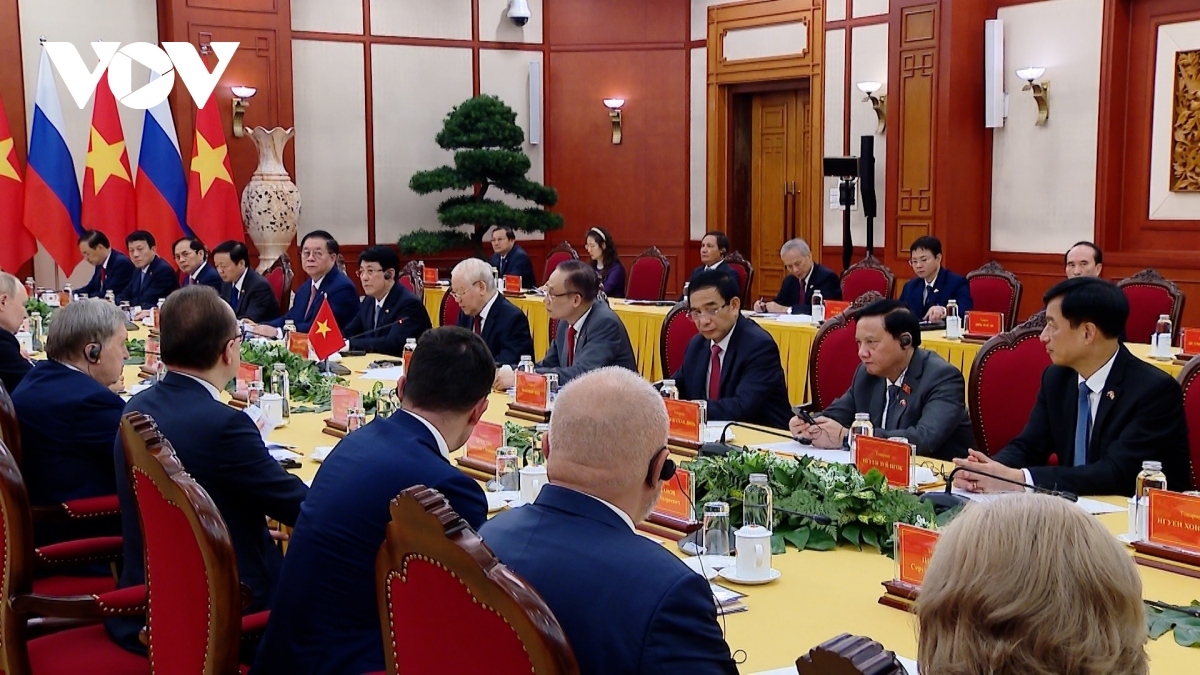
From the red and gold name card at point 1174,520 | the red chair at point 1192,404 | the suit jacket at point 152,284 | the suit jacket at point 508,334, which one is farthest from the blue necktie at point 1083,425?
the suit jacket at point 152,284

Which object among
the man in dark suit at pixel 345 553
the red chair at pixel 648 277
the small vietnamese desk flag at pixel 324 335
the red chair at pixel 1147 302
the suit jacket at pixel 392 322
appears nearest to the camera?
the man in dark suit at pixel 345 553

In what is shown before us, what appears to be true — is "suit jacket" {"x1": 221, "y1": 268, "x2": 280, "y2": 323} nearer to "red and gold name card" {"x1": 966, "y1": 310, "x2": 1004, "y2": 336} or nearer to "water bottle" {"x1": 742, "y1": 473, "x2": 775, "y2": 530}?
"red and gold name card" {"x1": 966, "y1": 310, "x2": 1004, "y2": 336}

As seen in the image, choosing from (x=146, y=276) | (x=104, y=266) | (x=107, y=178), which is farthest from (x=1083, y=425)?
(x=107, y=178)

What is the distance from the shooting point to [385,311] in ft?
21.5

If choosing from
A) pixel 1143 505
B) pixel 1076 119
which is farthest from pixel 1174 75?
pixel 1143 505

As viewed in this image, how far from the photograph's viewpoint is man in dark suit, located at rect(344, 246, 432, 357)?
629cm

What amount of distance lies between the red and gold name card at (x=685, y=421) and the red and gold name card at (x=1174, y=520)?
1320mm

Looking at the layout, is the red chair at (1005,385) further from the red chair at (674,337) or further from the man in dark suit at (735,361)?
the red chair at (674,337)

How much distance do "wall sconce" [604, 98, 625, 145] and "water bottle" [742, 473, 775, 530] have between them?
9.05m

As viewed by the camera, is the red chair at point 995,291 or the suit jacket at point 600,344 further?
the red chair at point 995,291

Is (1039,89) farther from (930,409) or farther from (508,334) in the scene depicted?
(930,409)

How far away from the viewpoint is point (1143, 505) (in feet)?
8.13

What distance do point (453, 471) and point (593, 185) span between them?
9500 millimetres

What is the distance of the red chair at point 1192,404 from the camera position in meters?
3.38
